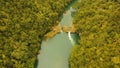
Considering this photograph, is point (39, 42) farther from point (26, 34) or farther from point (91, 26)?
point (91, 26)

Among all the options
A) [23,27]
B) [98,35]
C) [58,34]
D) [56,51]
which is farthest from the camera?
[58,34]

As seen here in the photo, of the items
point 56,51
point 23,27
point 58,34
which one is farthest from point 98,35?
point 23,27

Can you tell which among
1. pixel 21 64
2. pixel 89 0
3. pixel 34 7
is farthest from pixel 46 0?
pixel 21 64

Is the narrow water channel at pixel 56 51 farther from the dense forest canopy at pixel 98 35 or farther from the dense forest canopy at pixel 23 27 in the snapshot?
the dense forest canopy at pixel 98 35

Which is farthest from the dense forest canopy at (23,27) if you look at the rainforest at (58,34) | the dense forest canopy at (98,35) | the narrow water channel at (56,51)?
the dense forest canopy at (98,35)

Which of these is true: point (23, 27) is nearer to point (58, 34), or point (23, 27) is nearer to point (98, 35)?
point (58, 34)

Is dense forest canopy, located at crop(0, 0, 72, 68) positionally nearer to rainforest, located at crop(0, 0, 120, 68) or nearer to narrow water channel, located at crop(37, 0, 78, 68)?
rainforest, located at crop(0, 0, 120, 68)

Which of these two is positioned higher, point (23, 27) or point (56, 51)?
point (23, 27)
